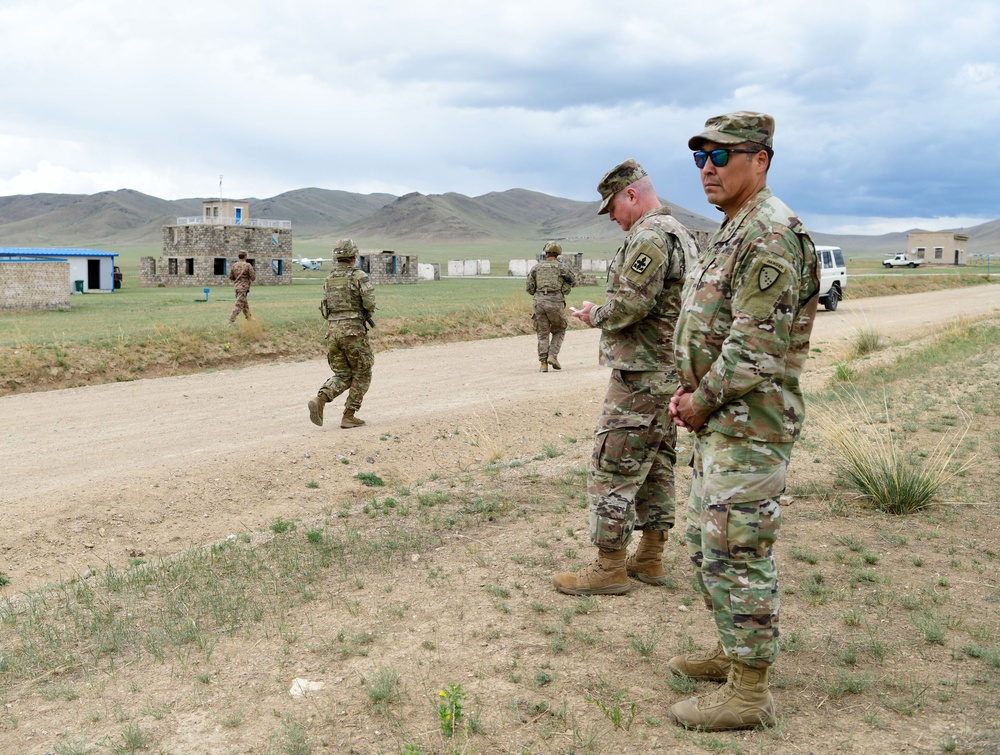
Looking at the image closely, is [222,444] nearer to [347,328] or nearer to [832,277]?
[347,328]

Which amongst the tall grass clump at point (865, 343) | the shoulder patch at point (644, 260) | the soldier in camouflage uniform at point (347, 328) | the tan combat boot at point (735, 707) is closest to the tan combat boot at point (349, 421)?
the soldier in camouflage uniform at point (347, 328)

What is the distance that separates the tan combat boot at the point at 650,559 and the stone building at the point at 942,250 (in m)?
91.6

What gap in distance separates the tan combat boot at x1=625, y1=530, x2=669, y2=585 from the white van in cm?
2413

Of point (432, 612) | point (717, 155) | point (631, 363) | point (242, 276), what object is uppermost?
point (717, 155)

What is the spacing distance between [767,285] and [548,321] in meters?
11.5

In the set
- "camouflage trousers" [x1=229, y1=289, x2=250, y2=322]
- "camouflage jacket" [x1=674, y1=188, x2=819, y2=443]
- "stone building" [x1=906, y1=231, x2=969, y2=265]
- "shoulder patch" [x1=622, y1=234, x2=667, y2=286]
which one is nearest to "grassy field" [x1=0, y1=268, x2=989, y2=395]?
"camouflage trousers" [x1=229, y1=289, x2=250, y2=322]

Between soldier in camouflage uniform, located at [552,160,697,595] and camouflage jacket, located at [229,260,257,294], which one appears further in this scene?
camouflage jacket, located at [229,260,257,294]

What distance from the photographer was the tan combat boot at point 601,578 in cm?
486

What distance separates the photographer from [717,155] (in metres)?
3.54

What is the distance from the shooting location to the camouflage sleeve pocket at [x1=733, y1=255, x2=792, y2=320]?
3.32m

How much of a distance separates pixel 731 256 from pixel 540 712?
1977 mm

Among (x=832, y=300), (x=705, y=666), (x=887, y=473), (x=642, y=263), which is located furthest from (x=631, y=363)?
(x=832, y=300)

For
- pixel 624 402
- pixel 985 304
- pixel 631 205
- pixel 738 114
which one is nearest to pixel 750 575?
pixel 624 402

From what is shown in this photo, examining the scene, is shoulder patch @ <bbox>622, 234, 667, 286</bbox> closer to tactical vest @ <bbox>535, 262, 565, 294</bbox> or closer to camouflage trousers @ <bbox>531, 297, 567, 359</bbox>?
camouflage trousers @ <bbox>531, 297, 567, 359</bbox>
